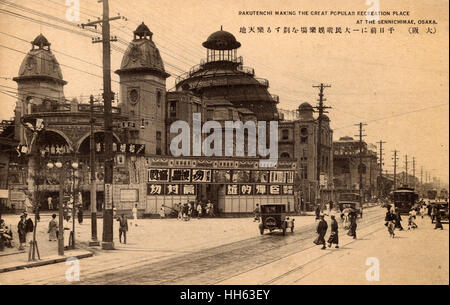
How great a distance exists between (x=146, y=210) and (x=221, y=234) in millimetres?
15535

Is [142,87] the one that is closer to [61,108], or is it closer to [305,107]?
[61,108]

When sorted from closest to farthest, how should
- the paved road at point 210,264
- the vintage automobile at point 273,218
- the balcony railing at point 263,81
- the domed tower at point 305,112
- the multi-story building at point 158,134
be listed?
the paved road at point 210,264 → the vintage automobile at point 273,218 → the multi-story building at point 158,134 → the balcony railing at point 263,81 → the domed tower at point 305,112

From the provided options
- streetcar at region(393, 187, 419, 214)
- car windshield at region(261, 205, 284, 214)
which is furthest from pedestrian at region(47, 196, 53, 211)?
streetcar at region(393, 187, 419, 214)

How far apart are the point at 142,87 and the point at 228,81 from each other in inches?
583

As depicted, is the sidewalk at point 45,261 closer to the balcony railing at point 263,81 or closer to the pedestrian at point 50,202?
the pedestrian at point 50,202

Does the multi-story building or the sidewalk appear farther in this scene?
the multi-story building

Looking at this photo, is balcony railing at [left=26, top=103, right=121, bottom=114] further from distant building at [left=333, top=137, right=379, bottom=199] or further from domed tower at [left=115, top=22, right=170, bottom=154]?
distant building at [left=333, top=137, right=379, bottom=199]

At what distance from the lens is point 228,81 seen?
66.9 metres

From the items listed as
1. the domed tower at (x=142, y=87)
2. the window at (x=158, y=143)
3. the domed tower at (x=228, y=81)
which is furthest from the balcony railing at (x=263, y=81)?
the window at (x=158, y=143)

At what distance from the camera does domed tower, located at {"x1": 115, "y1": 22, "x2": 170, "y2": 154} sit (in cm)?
5550

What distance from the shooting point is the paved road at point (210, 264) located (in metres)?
16.2

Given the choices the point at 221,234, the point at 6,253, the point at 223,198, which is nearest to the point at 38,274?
the point at 6,253

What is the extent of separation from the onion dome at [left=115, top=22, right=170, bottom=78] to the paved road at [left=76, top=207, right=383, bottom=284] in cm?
3343

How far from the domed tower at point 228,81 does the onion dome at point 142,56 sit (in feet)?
28.1
